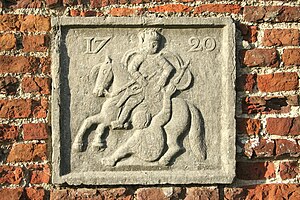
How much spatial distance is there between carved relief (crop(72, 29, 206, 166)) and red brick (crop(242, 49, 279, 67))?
0.28 metres

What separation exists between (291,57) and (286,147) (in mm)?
399

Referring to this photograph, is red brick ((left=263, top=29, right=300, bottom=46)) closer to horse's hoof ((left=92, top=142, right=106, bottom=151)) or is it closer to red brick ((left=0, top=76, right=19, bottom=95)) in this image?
horse's hoof ((left=92, top=142, right=106, bottom=151))

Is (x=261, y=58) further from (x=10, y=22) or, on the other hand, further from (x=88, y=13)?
(x=10, y=22)

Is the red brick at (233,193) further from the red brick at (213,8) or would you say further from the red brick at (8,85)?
the red brick at (8,85)

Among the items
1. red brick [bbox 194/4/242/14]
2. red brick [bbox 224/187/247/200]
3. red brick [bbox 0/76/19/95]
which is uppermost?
red brick [bbox 194/4/242/14]

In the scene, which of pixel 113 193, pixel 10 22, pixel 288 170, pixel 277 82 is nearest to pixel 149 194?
pixel 113 193

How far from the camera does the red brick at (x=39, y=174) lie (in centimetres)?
237

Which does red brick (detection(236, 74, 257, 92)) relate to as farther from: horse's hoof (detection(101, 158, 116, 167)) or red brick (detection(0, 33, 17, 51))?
red brick (detection(0, 33, 17, 51))

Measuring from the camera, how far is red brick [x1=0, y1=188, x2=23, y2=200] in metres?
2.36

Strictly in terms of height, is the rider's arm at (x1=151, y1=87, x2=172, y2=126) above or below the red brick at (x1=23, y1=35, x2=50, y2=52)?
below

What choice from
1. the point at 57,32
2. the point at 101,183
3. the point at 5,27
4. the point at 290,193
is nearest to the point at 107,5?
the point at 57,32

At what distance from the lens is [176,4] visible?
2.40 metres

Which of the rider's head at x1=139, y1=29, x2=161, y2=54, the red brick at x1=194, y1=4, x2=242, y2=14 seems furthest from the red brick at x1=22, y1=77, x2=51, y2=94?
the red brick at x1=194, y1=4, x2=242, y2=14

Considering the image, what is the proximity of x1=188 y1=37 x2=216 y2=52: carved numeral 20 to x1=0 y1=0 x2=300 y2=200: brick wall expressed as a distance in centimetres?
11
